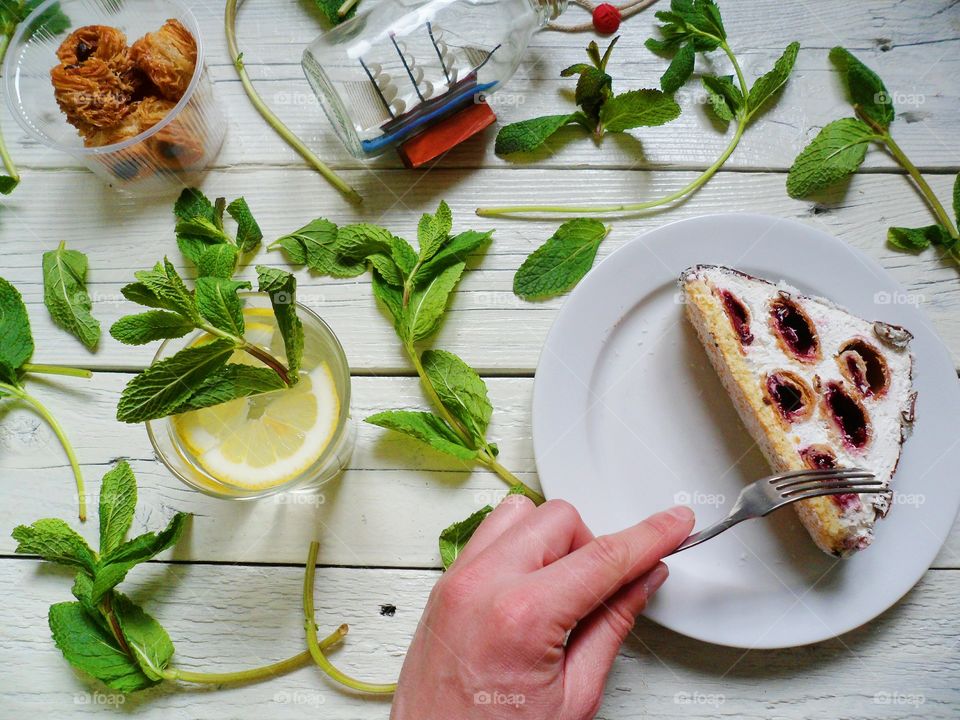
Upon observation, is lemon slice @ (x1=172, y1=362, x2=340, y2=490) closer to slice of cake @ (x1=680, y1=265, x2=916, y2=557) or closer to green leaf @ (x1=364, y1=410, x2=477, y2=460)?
green leaf @ (x1=364, y1=410, x2=477, y2=460)

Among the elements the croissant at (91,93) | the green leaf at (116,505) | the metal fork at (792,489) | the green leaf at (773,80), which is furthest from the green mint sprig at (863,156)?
the green leaf at (116,505)

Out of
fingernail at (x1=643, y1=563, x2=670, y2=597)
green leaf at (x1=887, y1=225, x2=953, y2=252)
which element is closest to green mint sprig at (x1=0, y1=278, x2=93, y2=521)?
fingernail at (x1=643, y1=563, x2=670, y2=597)

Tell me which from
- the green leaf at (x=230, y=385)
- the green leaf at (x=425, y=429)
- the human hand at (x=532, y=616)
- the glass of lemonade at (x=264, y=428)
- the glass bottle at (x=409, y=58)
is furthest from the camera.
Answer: the glass bottle at (x=409, y=58)

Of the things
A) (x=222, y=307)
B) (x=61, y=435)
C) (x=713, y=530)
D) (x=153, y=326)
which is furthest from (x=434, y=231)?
(x=61, y=435)

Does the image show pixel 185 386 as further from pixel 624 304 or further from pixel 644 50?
pixel 644 50

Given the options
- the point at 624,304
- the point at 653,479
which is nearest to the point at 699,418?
the point at 653,479

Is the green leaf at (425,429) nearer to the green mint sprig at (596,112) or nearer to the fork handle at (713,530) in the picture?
the fork handle at (713,530)

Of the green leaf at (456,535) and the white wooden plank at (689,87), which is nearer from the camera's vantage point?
the green leaf at (456,535)

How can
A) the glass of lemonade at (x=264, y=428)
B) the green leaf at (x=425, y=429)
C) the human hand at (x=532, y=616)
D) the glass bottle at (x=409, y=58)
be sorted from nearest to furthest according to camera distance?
the human hand at (x=532, y=616), the glass of lemonade at (x=264, y=428), the green leaf at (x=425, y=429), the glass bottle at (x=409, y=58)

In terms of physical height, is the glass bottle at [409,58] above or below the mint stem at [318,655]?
above
